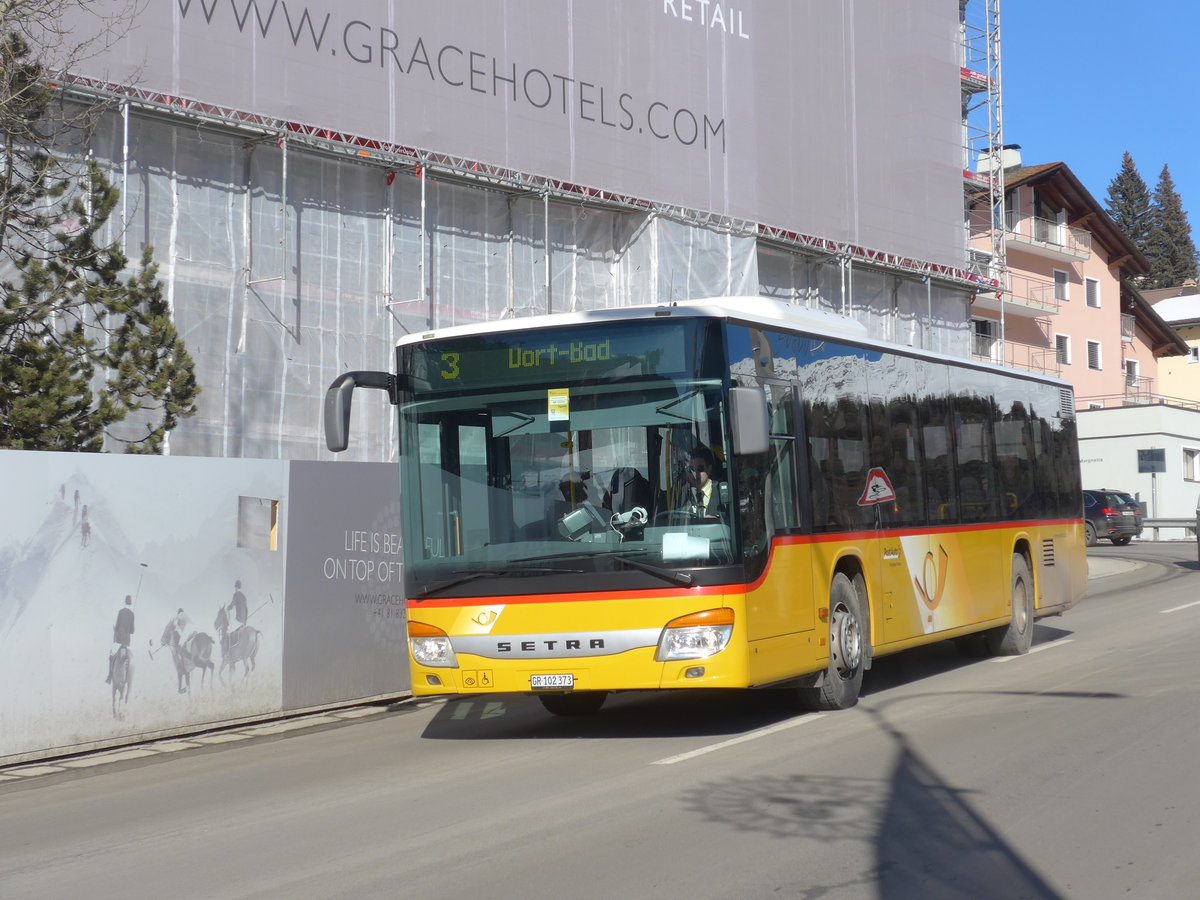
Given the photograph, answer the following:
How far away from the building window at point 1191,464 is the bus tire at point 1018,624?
149 feet

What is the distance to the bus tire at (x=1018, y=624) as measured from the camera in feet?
47.9

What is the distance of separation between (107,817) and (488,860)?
2.81m

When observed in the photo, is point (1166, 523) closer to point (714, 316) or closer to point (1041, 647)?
point (1041, 647)

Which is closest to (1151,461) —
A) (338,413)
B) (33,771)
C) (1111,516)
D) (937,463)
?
(1111,516)

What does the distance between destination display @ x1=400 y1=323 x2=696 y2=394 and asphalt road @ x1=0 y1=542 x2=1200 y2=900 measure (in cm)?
254

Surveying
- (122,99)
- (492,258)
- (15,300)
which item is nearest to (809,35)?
(492,258)

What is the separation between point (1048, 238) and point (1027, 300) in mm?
5167

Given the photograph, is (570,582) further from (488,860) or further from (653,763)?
(488,860)

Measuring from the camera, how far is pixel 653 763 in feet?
28.3

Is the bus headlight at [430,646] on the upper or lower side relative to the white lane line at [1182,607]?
upper

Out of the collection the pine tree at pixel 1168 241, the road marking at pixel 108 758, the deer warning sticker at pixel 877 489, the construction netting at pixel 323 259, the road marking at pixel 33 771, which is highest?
the pine tree at pixel 1168 241

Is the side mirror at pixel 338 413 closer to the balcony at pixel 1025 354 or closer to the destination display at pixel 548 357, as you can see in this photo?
the destination display at pixel 548 357

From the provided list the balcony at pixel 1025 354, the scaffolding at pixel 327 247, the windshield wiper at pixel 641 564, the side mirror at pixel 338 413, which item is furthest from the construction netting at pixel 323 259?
the balcony at pixel 1025 354

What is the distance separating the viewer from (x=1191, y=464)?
57531 mm
